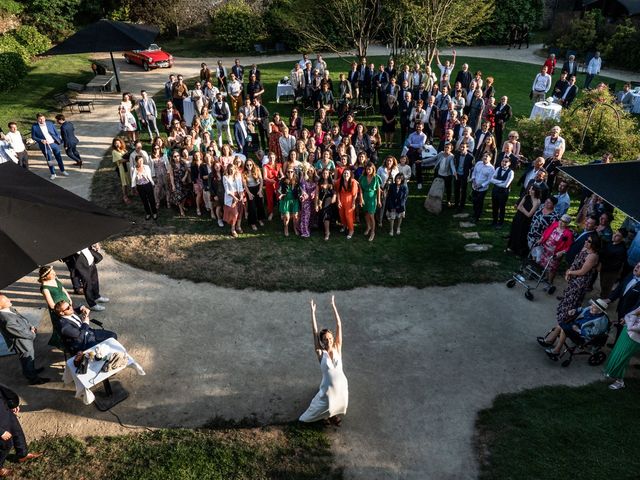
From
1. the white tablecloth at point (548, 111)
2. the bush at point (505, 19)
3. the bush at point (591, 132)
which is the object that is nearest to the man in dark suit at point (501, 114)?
the bush at point (591, 132)

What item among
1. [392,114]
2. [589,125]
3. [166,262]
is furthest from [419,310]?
[589,125]

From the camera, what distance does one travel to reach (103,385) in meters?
7.43

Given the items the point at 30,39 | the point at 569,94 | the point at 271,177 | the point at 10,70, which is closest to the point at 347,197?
the point at 271,177

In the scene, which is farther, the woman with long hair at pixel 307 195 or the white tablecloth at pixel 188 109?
the white tablecloth at pixel 188 109

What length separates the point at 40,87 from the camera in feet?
68.7

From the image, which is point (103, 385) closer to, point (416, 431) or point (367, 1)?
point (416, 431)

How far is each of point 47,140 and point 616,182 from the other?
46.0ft

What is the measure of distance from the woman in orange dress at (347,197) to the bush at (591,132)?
6620 mm

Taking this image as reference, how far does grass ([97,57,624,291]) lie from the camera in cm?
988

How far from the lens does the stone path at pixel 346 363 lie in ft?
21.8

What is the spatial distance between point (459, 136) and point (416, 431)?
28.0 ft

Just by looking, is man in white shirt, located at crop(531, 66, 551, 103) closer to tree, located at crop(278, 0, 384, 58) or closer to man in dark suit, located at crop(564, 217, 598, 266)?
tree, located at crop(278, 0, 384, 58)

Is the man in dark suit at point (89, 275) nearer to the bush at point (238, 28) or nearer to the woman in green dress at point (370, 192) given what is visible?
the woman in green dress at point (370, 192)

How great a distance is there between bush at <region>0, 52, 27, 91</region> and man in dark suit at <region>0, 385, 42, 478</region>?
18703 mm
